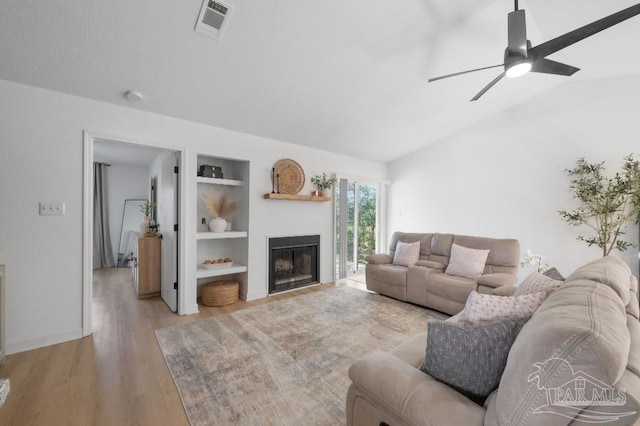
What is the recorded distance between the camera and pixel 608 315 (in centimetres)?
78

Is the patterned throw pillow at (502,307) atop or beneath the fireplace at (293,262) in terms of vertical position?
atop

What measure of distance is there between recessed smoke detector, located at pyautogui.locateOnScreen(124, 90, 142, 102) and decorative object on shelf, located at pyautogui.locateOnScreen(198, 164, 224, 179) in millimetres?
1058

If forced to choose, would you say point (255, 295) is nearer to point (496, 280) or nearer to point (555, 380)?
point (496, 280)

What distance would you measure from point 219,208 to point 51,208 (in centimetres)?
170

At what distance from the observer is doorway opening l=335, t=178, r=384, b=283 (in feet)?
16.2

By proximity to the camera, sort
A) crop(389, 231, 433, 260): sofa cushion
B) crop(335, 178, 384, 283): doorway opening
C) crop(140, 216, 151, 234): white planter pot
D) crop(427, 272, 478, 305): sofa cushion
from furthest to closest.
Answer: crop(335, 178, 384, 283): doorway opening, crop(140, 216, 151, 234): white planter pot, crop(389, 231, 433, 260): sofa cushion, crop(427, 272, 478, 305): sofa cushion

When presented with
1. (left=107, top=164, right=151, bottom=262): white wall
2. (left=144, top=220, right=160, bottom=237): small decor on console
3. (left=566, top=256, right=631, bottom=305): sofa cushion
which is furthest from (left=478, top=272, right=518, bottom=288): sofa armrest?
(left=107, top=164, right=151, bottom=262): white wall

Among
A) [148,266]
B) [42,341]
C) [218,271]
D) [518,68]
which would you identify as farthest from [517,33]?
[148,266]

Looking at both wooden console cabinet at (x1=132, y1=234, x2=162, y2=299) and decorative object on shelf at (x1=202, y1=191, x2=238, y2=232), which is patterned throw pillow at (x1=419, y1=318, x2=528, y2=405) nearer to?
decorative object on shelf at (x1=202, y1=191, x2=238, y2=232)

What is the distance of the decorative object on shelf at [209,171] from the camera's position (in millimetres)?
3523

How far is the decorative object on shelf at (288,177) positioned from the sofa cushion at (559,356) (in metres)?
3.51

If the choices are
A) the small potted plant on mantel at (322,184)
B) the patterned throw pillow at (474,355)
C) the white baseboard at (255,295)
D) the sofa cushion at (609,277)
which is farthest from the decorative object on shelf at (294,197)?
the sofa cushion at (609,277)

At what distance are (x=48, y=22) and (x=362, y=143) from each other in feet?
12.7

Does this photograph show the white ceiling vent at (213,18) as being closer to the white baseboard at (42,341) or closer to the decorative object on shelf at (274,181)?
the decorative object on shelf at (274,181)
